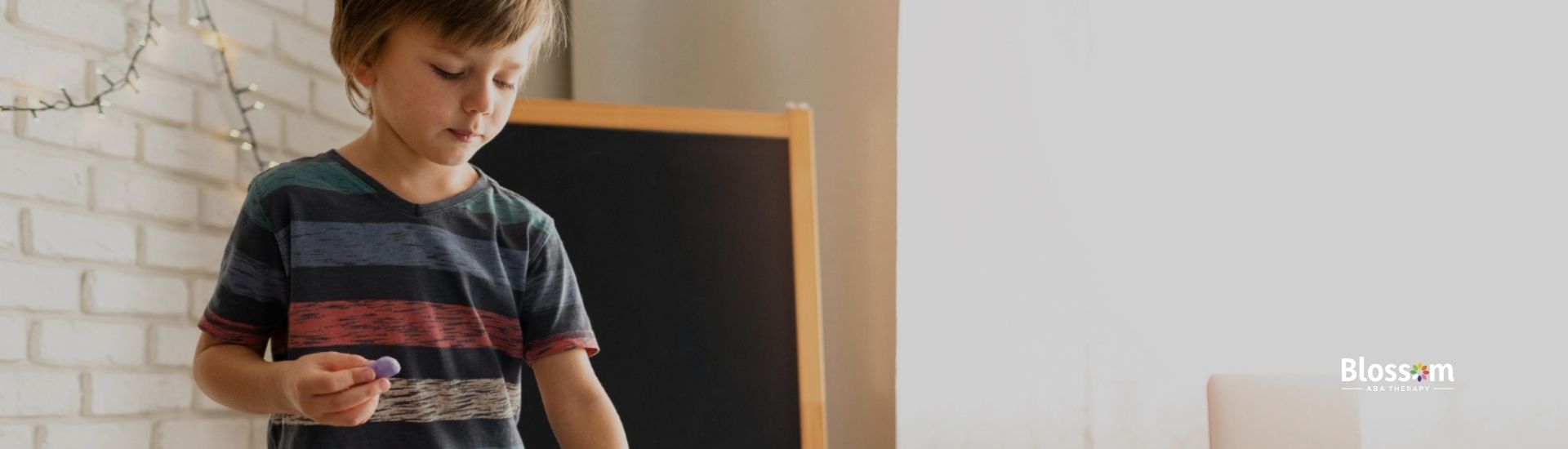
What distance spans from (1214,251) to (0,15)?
1793 mm

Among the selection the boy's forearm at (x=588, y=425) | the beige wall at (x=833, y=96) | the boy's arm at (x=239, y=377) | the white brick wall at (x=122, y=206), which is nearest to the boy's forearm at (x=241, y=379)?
the boy's arm at (x=239, y=377)

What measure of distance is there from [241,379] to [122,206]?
1.01 m

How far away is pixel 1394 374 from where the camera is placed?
6.40 feet

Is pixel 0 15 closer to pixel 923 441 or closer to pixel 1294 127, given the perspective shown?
pixel 923 441

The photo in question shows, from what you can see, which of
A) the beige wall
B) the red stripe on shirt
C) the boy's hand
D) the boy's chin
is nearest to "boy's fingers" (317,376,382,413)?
the boy's hand

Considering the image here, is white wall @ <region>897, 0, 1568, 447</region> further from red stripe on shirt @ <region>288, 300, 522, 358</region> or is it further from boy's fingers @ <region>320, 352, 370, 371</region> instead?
boy's fingers @ <region>320, 352, 370, 371</region>

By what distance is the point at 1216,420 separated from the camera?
189 cm

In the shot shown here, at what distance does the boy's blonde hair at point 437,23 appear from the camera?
38.4 inches

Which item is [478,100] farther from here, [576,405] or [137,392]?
[137,392]

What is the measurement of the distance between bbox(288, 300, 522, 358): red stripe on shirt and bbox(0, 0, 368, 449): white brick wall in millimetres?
862

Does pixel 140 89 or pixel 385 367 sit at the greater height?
pixel 140 89

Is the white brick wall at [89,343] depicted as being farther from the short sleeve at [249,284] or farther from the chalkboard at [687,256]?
the short sleeve at [249,284]

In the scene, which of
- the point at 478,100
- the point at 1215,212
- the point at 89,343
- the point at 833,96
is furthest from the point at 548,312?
the point at 833,96

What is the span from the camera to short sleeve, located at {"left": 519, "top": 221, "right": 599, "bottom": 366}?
1.05m
